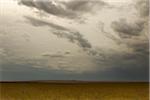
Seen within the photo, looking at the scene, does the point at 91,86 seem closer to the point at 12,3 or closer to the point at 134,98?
the point at 134,98

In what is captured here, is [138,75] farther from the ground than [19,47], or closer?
closer

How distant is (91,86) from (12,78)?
971mm

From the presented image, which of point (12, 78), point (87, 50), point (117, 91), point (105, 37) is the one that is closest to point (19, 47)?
point (12, 78)

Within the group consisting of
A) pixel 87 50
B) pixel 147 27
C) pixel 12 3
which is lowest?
pixel 87 50

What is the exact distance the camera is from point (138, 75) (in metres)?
3.18

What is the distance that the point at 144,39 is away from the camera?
321 centimetres

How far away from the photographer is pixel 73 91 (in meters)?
3.06

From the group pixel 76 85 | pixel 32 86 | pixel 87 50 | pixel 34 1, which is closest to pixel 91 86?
pixel 76 85

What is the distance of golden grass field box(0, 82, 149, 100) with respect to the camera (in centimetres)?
302

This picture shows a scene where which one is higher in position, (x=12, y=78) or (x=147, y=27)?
(x=147, y=27)

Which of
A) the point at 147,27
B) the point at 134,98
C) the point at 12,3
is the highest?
the point at 12,3

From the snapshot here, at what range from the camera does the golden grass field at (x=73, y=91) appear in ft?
9.91

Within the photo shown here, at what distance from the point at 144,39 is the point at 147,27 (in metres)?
0.15

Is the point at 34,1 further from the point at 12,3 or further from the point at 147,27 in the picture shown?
the point at 147,27
